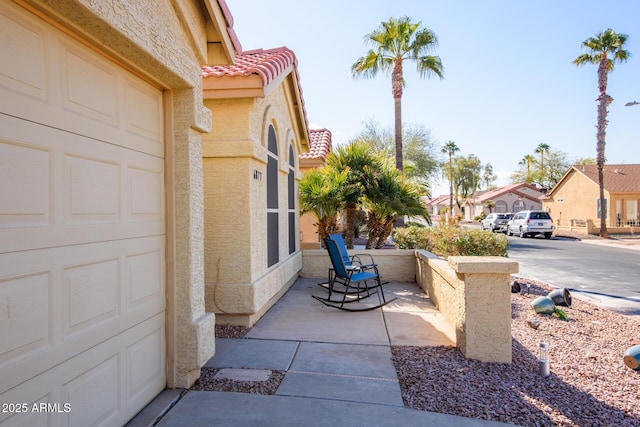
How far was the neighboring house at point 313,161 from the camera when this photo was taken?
1180 cm

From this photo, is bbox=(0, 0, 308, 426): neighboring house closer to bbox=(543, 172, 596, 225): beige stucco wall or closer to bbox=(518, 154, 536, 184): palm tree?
bbox=(543, 172, 596, 225): beige stucco wall

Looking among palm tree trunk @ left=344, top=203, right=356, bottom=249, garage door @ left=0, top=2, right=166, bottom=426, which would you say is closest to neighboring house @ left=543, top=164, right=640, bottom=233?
palm tree trunk @ left=344, top=203, right=356, bottom=249

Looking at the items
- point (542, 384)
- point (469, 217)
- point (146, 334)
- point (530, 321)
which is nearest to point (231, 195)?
point (146, 334)

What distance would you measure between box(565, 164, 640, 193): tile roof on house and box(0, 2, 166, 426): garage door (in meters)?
36.6

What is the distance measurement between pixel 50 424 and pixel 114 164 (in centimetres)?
169

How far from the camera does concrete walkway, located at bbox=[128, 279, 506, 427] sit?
10.2 ft

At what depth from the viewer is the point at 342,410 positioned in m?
3.22

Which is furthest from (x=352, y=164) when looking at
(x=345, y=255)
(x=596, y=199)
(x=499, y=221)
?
(x=596, y=199)

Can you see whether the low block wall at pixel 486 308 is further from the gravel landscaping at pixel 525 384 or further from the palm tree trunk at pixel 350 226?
the palm tree trunk at pixel 350 226

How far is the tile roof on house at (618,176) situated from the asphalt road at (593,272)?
1494 cm

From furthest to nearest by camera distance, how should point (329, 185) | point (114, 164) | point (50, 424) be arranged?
1. point (329, 185)
2. point (114, 164)
3. point (50, 424)

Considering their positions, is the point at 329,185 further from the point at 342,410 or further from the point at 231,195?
the point at 342,410

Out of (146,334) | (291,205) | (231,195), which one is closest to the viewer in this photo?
(146,334)

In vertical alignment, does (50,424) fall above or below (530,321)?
above
